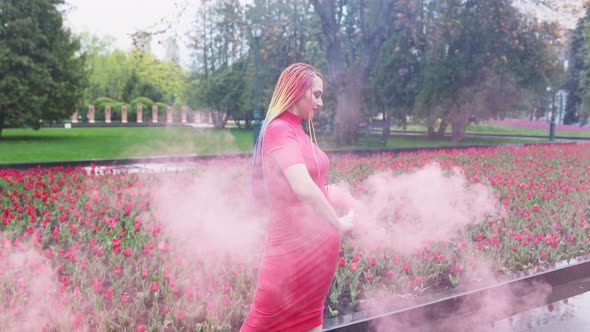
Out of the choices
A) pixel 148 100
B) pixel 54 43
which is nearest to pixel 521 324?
pixel 54 43

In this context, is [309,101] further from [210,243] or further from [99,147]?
[99,147]

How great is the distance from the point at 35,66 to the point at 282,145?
2864cm

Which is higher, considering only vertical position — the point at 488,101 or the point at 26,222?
the point at 488,101

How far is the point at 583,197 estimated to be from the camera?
849 cm

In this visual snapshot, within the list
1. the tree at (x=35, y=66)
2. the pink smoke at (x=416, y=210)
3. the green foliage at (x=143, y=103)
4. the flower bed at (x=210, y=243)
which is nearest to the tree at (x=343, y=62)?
the pink smoke at (x=416, y=210)

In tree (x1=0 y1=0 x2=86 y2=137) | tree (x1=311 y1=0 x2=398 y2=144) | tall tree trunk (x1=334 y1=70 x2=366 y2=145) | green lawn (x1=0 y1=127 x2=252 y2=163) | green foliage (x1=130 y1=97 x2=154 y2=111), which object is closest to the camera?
green lawn (x1=0 y1=127 x2=252 y2=163)

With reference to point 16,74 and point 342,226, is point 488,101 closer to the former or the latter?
point 16,74

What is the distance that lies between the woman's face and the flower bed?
61 centimetres

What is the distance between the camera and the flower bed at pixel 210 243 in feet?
12.7

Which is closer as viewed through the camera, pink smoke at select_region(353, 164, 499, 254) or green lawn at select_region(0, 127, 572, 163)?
pink smoke at select_region(353, 164, 499, 254)

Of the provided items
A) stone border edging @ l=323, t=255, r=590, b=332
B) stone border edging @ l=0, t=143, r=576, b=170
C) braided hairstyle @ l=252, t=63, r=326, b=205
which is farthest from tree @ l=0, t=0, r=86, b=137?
braided hairstyle @ l=252, t=63, r=326, b=205

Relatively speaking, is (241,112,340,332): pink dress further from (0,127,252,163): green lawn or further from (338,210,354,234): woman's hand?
(0,127,252,163): green lawn

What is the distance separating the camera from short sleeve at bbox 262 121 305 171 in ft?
7.33

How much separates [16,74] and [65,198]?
22.7 metres
